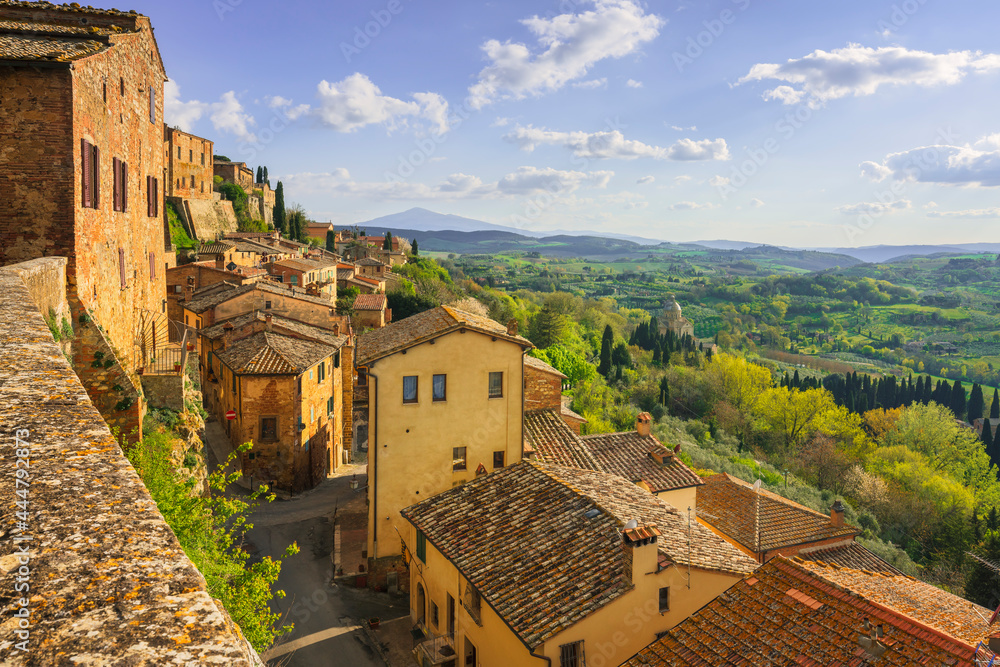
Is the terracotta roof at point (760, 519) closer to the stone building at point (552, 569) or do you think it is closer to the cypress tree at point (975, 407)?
the stone building at point (552, 569)

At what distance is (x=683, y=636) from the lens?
10.5m

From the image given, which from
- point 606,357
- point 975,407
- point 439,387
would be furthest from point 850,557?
point 975,407

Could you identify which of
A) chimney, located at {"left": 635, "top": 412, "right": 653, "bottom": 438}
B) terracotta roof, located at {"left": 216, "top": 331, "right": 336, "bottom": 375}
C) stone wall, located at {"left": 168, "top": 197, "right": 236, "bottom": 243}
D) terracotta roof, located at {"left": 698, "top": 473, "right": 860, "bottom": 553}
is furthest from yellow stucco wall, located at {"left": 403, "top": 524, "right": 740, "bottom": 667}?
stone wall, located at {"left": 168, "top": 197, "right": 236, "bottom": 243}

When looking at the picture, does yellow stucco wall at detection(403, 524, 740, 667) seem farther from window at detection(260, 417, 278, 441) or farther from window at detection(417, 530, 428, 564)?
window at detection(260, 417, 278, 441)

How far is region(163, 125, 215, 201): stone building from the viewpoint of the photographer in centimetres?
6111

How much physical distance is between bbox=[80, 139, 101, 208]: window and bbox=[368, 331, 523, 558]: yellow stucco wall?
8.20 m

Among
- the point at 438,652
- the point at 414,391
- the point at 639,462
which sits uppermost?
the point at 414,391

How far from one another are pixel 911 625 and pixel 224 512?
1155 cm

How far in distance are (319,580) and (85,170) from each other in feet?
46.4

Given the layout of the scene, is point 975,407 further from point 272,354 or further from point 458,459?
point 272,354

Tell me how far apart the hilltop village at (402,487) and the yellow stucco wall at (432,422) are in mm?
68

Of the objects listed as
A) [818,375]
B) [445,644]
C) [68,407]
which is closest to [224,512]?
[445,644]

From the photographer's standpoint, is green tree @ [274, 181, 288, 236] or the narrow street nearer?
the narrow street

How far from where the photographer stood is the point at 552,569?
13.2 m
